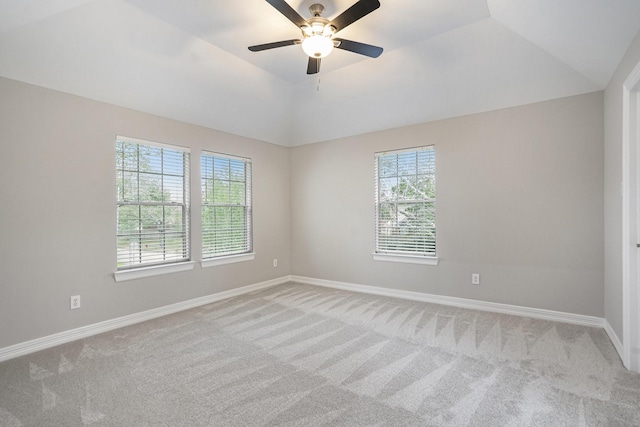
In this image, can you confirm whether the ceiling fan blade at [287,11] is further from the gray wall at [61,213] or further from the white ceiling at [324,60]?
the gray wall at [61,213]

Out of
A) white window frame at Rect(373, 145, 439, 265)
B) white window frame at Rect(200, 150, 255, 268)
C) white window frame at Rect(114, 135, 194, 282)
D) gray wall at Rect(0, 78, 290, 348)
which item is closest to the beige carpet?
gray wall at Rect(0, 78, 290, 348)

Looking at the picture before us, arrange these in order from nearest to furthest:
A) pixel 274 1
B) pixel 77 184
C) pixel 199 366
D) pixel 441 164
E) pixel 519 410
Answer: pixel 519 410 → pixel 274 1 → pixel 199 366 → pixel 77 184 → pixel 441 164

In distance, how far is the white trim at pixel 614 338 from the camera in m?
2.63

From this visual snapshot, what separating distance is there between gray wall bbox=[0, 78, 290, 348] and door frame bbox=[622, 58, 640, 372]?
4548 mm

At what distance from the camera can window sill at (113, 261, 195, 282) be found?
347 cm

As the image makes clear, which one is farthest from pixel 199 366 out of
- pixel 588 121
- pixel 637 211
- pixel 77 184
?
pixel 588 121

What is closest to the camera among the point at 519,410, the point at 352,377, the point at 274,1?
the point at 519,410

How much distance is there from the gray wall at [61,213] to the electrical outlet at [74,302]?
39 millimetres

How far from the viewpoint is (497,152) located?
3.81m

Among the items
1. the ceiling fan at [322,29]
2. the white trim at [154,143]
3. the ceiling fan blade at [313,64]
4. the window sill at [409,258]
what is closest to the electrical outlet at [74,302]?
the white trim at [154,143]

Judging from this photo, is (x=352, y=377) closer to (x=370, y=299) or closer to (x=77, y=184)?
(x=370, y=299)

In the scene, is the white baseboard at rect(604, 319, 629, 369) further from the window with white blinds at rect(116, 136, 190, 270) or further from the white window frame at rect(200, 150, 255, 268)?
the window with white blinds at rect(116, 136, 190, 270)

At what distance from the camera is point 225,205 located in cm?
469

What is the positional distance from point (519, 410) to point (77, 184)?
13.9ft
